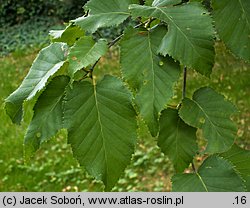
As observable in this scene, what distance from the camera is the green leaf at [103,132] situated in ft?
3.29

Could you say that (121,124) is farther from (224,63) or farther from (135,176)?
(224,63)

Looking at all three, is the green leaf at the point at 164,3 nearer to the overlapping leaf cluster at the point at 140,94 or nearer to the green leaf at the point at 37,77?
the overlapping leaf cluster at the point at 140,94

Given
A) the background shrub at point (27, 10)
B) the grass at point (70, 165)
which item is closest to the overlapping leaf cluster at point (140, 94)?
the grass at point (70, 165)

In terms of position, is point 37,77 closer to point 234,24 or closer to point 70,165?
point 234,24

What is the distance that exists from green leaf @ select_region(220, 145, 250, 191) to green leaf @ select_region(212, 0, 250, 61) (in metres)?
0.29

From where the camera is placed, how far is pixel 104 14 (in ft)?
3.71

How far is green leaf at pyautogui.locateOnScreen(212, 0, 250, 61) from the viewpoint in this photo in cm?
112

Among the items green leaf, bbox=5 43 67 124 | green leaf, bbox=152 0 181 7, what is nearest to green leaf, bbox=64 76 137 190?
green leaf, bbox=5 43 67 124

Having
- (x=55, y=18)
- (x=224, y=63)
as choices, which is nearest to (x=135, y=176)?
(x=224, y=63)

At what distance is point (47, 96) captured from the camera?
110cm

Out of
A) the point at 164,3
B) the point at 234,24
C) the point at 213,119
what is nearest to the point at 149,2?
the point at 164,3

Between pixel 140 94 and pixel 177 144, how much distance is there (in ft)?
0.65
